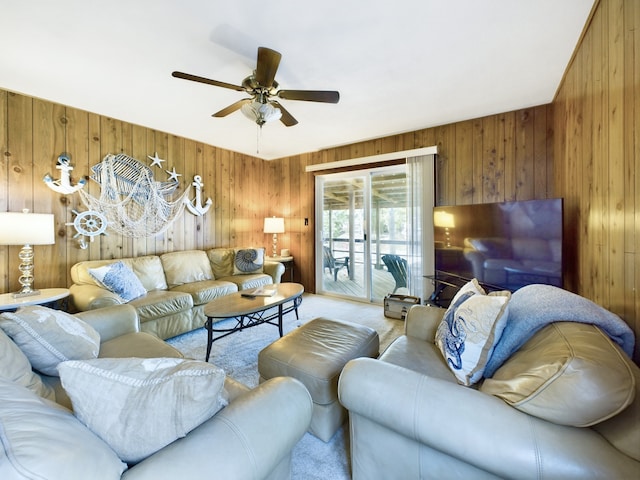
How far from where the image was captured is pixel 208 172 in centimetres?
411

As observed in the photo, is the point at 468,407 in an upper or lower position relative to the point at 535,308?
lower

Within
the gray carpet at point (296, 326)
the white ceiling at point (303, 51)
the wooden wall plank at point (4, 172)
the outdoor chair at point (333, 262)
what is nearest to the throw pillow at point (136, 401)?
the gray carpet at point (296, 326)

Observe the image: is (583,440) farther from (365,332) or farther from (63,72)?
(63,72)

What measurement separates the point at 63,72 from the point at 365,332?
316 cm

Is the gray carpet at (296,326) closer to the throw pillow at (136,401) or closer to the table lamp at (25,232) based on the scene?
the throw pillow at (136,401)

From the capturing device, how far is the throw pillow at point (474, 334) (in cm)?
114

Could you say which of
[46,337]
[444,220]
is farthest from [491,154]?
[46,337]

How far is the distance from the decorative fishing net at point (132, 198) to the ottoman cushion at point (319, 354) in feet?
8.92

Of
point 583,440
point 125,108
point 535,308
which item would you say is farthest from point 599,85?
point 125,108

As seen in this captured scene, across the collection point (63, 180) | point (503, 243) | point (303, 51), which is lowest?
point (503, 243)

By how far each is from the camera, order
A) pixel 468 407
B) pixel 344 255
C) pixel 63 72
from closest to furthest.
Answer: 1. pixel 468 407
2. pixel 63 72
3. pixel 344 255

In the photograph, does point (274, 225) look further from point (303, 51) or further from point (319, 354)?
point (319, 354)

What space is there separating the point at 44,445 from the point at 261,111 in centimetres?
218

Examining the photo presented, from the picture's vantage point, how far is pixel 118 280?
8.59 feet
